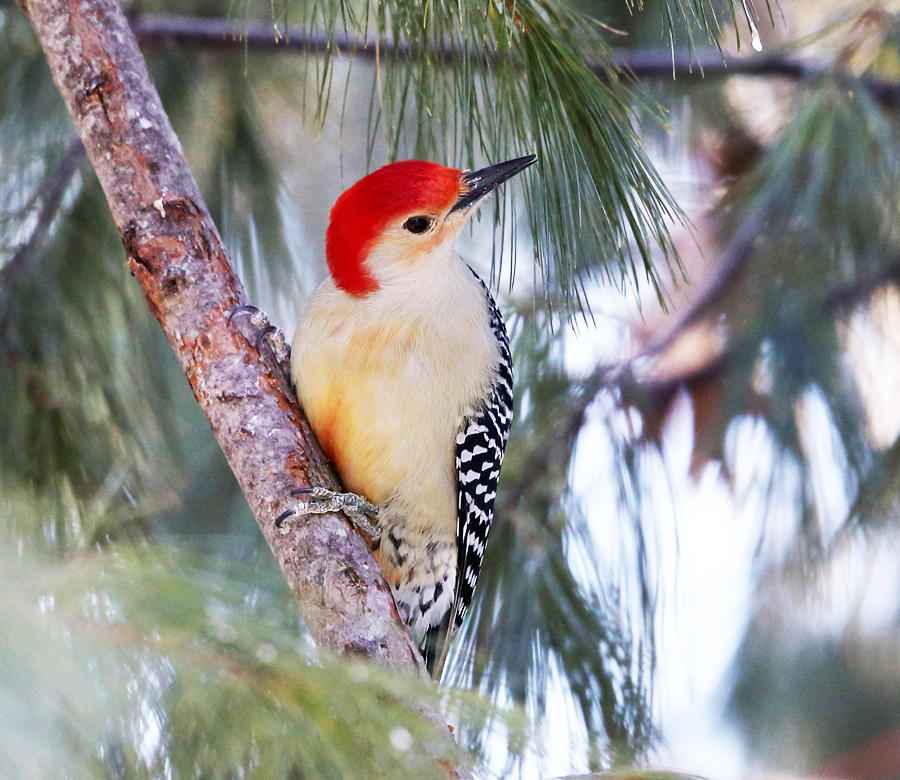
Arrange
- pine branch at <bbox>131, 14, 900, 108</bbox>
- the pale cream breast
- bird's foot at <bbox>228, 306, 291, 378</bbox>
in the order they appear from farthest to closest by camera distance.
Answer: pine branch at <bbox>131, 14, 900, 108</bbox>, the pale cream breast, bird's foot at <bbox>228, 306, 291, 378</bbox>

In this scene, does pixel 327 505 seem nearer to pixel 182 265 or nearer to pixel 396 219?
pixel 182 265

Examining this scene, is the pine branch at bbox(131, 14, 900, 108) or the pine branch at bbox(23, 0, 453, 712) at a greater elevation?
the pine branch at bbox(131, 14, 900, 108)

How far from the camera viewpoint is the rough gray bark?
1771 mm

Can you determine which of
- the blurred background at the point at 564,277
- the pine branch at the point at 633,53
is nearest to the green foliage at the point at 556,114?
the blurred background at the point at 564,277

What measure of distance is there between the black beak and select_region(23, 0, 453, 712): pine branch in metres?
0.57

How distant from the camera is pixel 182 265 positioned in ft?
6.19

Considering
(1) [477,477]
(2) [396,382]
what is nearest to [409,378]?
(2) [396,382]

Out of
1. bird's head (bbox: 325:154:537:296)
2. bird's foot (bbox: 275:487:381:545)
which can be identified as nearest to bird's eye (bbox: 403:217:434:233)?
bird's head (bbox: 325:154:537:296)

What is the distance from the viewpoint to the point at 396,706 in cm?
94

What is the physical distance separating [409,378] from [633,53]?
4.53 ft

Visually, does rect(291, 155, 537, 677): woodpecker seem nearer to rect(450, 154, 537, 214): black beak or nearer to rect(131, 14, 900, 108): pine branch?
rect(450, 154, 537, 214): black beak

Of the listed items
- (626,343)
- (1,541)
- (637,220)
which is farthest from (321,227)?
(1,541)

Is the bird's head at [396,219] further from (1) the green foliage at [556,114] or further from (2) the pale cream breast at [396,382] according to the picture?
(1) the green foliage at [556,114]

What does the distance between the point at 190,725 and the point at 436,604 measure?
58.3 inches
